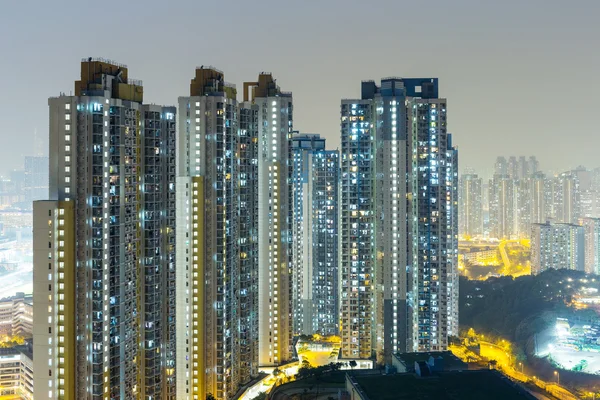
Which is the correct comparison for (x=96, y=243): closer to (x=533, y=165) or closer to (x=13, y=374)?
(x=13, y=374)

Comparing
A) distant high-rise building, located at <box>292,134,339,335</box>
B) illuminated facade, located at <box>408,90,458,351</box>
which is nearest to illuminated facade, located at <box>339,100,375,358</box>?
illuminated facade, located at <box>408,90,458,351</box>

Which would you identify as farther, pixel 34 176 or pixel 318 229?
pixel 34 176

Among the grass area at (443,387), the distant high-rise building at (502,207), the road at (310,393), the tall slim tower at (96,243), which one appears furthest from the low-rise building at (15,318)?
the distant high-rise building at (502,207)

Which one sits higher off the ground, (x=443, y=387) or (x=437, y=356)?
(x=437, y=356)

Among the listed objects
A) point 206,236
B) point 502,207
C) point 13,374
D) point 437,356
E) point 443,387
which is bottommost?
point 13,374

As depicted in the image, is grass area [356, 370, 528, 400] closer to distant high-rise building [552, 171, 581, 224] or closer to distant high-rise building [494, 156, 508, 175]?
distant high-rise building [552, 171, 581, 224]

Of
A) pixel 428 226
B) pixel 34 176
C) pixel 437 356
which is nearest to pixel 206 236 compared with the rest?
pixel 437 356

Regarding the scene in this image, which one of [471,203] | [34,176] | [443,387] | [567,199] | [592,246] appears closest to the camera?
[443,387]
